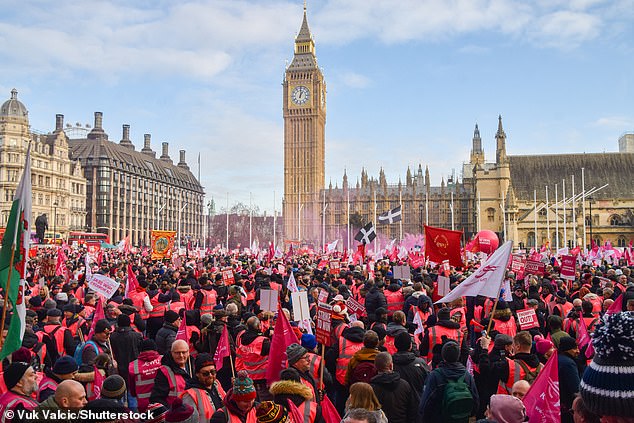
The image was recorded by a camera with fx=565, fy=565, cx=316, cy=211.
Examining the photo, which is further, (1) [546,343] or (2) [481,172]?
(2) [481,172]

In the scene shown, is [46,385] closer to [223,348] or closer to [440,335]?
[223,348]

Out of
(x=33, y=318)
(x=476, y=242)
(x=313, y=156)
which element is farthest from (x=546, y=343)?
(x=313, y=156)

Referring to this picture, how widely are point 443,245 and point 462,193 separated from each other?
231 ft

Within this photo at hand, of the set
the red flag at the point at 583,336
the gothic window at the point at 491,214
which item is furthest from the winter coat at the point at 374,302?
the gothic window at the point at 491,214

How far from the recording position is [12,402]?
420 centimetres

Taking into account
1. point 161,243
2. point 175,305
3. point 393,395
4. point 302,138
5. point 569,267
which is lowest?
point 393,395

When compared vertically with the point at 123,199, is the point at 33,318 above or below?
below

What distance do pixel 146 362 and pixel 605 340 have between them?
465 centimetres

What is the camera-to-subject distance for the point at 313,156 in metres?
89.6

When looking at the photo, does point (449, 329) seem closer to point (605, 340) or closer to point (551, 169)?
point (605, 340)

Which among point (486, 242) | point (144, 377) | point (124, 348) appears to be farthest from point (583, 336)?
point (486, 242)

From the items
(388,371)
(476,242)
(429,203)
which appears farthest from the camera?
(429,203)

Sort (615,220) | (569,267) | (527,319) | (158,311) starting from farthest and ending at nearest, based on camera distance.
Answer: (615,220) < (569,267) < (158,311) < (527,319)

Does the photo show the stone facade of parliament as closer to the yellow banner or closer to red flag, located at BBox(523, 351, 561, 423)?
the yellow banner
